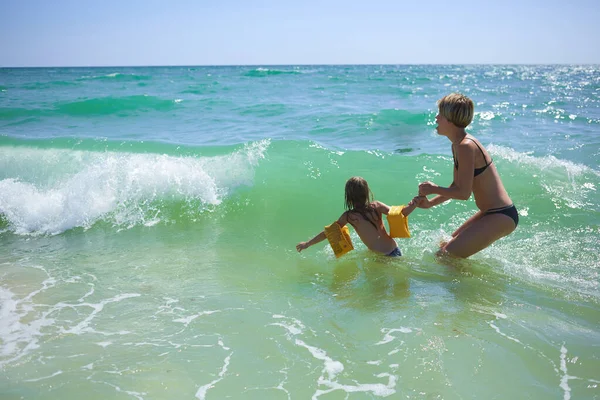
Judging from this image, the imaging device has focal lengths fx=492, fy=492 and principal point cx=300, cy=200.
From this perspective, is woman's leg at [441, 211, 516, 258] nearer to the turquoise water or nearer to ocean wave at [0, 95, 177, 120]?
the turquoise water

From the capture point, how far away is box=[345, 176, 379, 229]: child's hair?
4.88 metres

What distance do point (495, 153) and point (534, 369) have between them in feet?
23.0

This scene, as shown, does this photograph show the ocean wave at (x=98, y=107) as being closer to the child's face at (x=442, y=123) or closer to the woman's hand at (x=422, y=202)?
the woman's hand at (x=422, y=202)

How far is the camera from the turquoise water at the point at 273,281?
130 inches

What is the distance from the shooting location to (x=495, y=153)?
962cm

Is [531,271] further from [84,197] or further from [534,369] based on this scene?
[84,197]

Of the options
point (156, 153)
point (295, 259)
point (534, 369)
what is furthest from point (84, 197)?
point (534, 369)

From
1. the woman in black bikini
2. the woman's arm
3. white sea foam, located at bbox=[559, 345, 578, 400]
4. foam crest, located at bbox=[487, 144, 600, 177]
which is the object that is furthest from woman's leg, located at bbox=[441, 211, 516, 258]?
foam crest, located at bbox=[487, 144, 600, 177]

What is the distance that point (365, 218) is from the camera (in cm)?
507

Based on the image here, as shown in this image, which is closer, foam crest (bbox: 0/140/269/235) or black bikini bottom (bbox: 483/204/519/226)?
black bikini bottom (bbox: 483/204/519/226)

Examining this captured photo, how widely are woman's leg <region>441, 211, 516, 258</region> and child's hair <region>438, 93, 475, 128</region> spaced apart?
96 centimetres

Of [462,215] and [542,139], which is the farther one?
[542,139]

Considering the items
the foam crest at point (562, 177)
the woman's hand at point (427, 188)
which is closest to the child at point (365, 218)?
the woman's hand at point (427, 188)

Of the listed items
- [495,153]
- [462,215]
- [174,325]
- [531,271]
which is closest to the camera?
[174,325]
